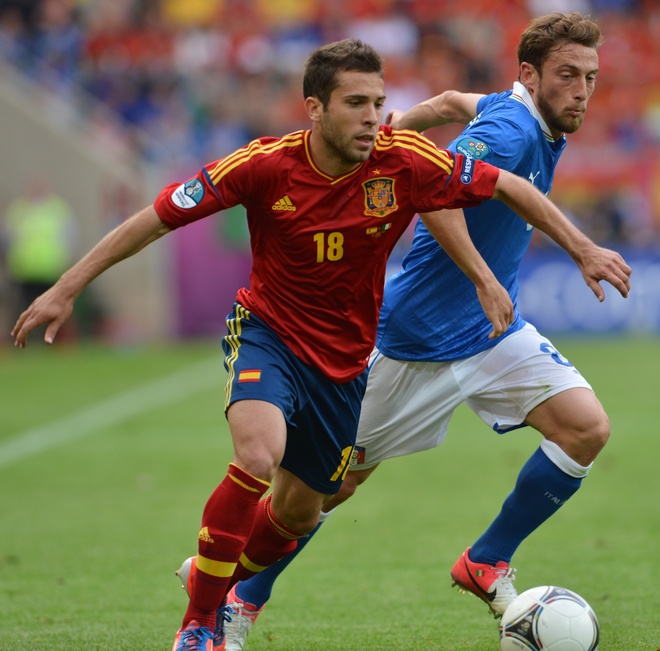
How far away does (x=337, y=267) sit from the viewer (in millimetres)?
4816

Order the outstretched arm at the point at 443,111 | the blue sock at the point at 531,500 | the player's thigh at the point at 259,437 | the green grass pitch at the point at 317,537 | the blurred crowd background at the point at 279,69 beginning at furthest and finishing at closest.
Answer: the blurred crowd background at the point at 279,69, the outstretched arm at the point at 443,111, the green grass pitch at the point at 317,537, the blue sock at the point at 531,500, the player's thigh at the point at 259,437

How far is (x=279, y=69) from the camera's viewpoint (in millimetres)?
21781

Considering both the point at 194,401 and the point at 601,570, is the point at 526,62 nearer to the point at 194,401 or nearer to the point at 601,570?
the point at 601,570

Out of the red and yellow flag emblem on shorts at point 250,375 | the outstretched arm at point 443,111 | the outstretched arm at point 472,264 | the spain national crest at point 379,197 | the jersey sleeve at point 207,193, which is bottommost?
the red and yellow flag emblem on shorts at point 250,375

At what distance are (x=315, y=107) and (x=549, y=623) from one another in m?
2.24

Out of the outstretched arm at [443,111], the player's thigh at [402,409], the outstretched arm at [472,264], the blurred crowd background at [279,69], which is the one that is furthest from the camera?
the blurred crowd background at [279,69]

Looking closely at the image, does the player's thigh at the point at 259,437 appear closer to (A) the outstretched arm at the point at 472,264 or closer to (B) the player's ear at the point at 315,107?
(A) the outstretched arm at the point at 472,264

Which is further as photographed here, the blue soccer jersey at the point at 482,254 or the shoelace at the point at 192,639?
the blue soccer jersey at the point at 482,254

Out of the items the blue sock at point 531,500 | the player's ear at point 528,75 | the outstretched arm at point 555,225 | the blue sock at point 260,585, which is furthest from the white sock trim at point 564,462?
the player's ear at point 528,75


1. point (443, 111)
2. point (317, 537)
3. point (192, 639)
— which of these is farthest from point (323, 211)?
point (317, 537)

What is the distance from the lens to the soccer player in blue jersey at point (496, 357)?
206 inches

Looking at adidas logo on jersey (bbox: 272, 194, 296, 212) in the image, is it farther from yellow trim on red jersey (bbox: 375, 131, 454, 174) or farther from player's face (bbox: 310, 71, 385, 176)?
yellow trim on red jersey (bbox: 375, 131, 454, 174)

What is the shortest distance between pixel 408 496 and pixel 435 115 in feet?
12.6

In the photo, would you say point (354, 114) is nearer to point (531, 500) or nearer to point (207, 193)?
point (207, 193)
